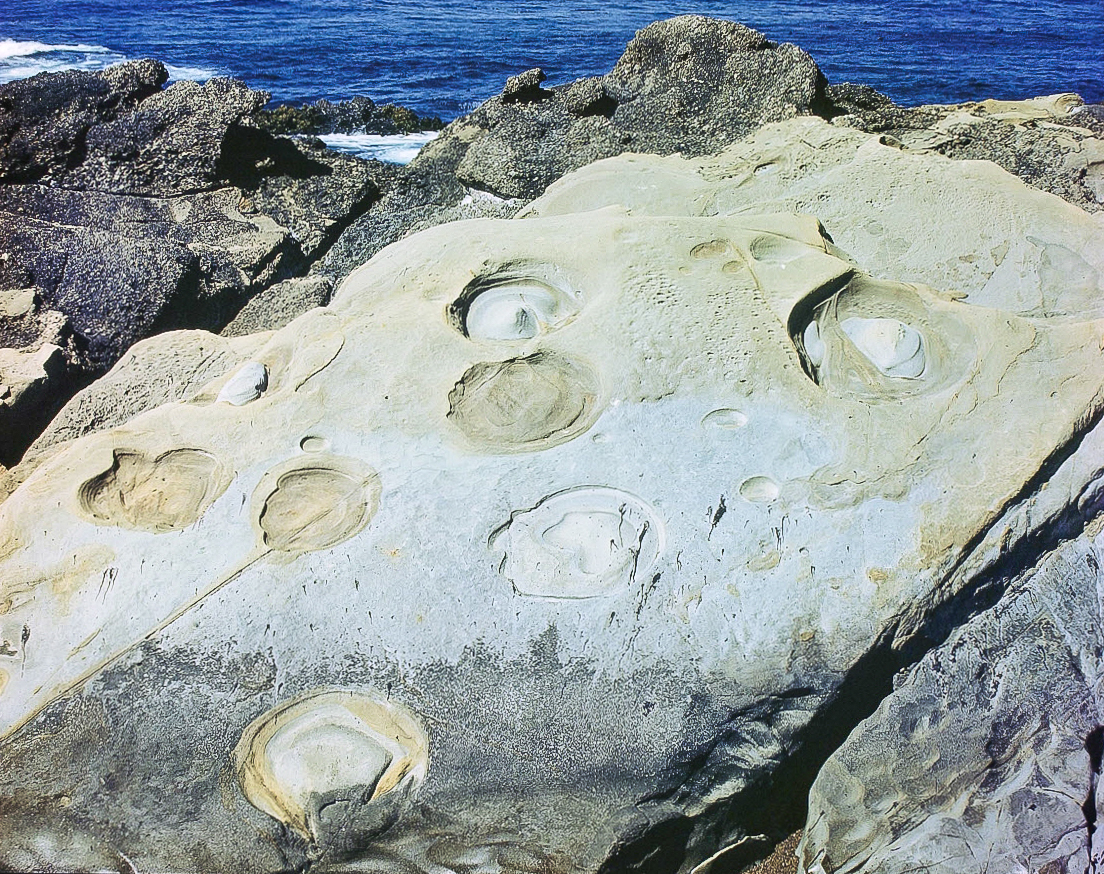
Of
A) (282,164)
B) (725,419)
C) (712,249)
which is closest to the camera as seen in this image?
(725,419)

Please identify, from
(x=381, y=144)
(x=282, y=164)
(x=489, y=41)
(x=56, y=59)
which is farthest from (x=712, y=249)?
(x=56, y=59)

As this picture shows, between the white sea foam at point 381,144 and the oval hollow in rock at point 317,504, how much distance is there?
5.08 metres

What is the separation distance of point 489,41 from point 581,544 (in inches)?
479

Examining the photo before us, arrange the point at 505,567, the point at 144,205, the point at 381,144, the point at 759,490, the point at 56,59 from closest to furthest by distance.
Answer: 1. the point at 505,567
2. the point at 759,490
3. the point at 144,205
4. the point at 381,144
5. the point at 56,59

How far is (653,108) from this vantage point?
5.02 metres

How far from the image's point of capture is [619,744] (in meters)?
2.13

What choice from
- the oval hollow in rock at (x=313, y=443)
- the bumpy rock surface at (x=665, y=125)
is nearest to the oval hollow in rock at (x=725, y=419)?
the oval hollow in rock at (x=313, y=443)

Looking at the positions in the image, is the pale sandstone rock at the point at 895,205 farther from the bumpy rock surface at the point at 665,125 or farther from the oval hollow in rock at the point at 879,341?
the oval hollow in rock at the point at 879,341

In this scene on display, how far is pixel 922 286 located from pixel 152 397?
2.89 m

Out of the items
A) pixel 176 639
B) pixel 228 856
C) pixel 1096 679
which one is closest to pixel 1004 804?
pixel 1096 679

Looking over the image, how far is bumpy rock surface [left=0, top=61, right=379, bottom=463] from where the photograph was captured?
3.81 metres

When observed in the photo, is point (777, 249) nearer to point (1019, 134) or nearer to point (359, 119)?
point (1019, 134)

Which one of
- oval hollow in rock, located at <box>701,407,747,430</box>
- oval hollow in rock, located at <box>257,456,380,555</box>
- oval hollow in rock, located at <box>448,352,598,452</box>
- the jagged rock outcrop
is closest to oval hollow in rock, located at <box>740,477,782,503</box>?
oval hollow in rock, located at <box>701,407,747,430</box>

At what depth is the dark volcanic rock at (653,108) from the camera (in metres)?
4.82
